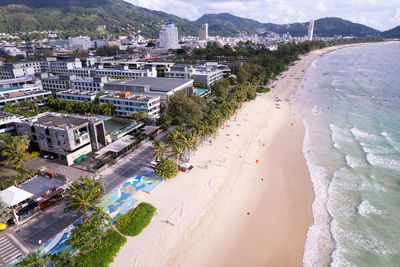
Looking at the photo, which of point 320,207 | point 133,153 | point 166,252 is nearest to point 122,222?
point 166,252

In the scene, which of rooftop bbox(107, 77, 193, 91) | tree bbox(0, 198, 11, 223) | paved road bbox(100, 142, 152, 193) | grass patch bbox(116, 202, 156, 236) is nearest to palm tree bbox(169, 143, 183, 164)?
paved road bbox(100, 142, 152, 193)

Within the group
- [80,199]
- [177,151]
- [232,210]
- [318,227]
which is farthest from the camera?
[177,151]

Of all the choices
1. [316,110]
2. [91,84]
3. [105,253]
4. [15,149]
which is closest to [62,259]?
[105,253]

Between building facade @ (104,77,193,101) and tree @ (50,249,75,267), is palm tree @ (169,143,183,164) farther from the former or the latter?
building facade @ (104,77,193,101)

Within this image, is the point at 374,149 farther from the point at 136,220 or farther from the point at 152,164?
the point at 136,220

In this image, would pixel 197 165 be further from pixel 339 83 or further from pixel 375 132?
pixel 339 83

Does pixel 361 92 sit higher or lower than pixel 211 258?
higher
